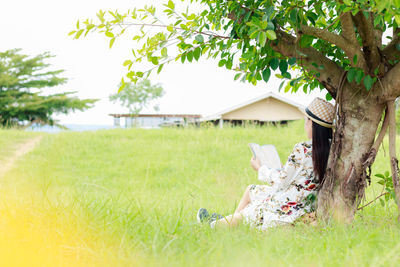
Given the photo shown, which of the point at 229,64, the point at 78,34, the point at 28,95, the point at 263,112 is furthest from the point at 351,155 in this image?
the point at 28,95

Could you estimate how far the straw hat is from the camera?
3447 mm

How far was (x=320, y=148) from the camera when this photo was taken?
349 cm

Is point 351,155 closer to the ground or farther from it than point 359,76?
closer to the ground

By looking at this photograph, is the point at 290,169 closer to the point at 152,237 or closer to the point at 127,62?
the point at 152,237

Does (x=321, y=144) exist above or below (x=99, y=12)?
below

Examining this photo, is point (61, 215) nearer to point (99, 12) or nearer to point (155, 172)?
point (99, 12)

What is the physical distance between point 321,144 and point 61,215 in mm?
2531

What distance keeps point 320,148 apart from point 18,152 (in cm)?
1097

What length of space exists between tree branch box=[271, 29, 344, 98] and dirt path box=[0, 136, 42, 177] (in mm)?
8502

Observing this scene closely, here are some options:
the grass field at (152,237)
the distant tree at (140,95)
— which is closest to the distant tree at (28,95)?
the distant tree at (140,95)

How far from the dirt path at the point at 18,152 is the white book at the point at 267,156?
7.81 metres

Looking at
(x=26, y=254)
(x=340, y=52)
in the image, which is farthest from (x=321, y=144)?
(x=26, y=254)

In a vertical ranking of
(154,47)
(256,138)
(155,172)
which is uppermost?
(154,47)

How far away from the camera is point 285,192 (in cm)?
357
